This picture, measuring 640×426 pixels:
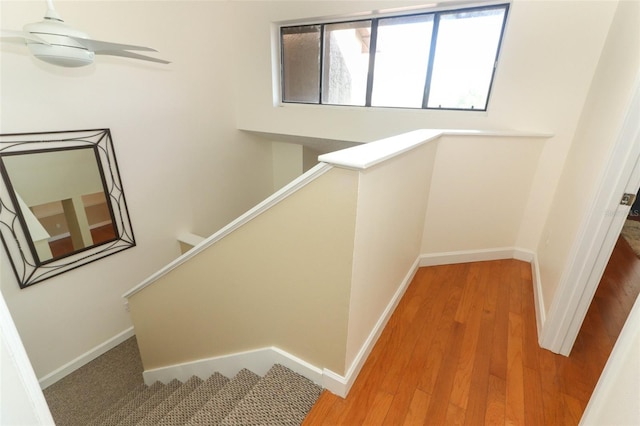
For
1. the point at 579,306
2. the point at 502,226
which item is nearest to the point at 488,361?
the point at 579,306

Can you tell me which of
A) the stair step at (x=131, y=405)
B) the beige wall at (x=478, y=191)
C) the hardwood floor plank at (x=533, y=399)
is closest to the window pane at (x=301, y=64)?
the beige wall at (x=478, y=191)

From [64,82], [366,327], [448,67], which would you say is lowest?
[366,327]

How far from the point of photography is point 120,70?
2742mm

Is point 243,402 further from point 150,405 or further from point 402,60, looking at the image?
point 402,60

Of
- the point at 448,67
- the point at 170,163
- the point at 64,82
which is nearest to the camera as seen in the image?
the point at 64,82

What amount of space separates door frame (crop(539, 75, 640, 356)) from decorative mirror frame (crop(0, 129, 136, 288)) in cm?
358

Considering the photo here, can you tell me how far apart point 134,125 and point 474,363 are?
135 inches

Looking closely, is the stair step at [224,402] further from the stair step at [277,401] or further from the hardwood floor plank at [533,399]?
the hardwood floor plank at [533,399]

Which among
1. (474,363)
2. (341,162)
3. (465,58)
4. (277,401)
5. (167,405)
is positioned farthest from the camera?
(465,58)

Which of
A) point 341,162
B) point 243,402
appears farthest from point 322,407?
point 341,162

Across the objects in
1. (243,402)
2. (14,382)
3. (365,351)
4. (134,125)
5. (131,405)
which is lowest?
(131,405)

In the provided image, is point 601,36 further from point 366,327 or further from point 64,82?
point 64,82

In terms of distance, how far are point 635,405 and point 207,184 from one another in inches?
155

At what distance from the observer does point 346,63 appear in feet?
11.5
